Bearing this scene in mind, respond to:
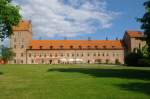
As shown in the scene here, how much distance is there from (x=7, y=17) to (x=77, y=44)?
12555 centimetres

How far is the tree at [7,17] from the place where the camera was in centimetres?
4482

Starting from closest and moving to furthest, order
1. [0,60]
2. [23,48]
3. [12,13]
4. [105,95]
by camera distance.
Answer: [105,95] → [12,13] → [0,60] → [23,48]

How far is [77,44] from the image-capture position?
17038 centimetres

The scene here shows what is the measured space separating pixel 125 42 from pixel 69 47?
2661cm

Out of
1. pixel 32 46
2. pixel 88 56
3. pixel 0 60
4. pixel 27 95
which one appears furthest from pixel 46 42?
pixel 27 95

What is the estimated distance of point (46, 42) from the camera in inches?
6811

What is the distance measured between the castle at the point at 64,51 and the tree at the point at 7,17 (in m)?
118

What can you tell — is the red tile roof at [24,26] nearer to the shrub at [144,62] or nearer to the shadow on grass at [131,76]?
the shrub at [144,62]

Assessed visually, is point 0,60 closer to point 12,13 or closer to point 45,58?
point 45,58

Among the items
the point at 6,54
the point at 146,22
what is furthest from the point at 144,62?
the point at 6,54

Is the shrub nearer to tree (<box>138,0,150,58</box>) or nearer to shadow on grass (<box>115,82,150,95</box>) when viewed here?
tree (<box>138,0,150,58</box>)

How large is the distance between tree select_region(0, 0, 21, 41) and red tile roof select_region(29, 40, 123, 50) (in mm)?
121802

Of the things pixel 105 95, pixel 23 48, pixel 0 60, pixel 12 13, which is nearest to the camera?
pixel 105 95

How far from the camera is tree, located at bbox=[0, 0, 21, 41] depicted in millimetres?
44822
